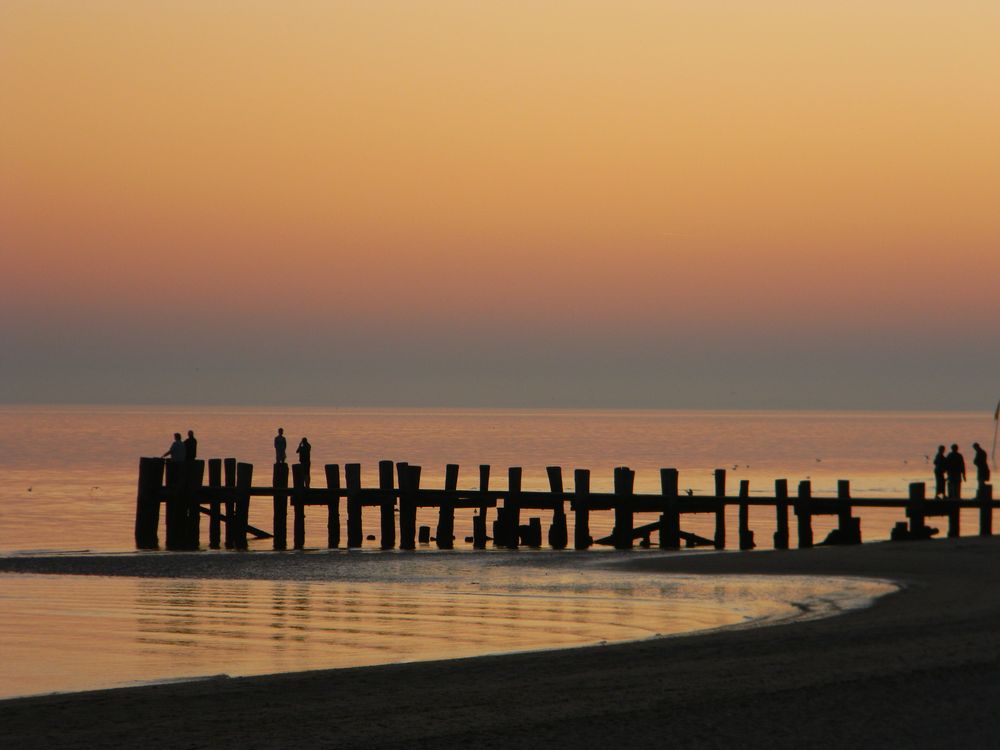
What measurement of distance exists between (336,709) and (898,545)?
57.2 feet

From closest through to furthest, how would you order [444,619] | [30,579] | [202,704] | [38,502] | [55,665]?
[202,704]
[55,665]
[444,619]
[30,579]
[38,502]

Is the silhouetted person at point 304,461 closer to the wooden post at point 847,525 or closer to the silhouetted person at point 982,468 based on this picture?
the wooden post at point 847,525

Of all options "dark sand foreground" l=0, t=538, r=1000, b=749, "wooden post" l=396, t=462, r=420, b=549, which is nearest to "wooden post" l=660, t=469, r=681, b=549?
"wooden post" l=396, t=462, r=420, b=549

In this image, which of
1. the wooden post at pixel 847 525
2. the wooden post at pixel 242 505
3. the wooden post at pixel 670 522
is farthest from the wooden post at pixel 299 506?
the wooden post at pixel 847 525

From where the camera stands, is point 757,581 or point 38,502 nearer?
point 757,581

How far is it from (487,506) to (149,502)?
→ 8.04 meters

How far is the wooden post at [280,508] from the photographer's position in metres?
34.6

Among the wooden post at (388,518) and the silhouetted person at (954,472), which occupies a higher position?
the silhouetted person at (954,472)

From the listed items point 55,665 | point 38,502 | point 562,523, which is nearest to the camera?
point 55,665

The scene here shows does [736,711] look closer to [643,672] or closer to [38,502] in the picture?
[643,672]

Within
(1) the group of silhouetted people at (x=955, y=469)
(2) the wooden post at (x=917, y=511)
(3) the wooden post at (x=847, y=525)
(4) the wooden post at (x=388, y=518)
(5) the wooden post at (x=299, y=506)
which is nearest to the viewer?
(2) the wooden post at (x=917, y=511)

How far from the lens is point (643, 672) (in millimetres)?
11648

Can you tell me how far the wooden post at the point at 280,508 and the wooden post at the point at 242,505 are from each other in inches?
27.1

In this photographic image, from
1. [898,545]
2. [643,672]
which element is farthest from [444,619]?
[898,545]
